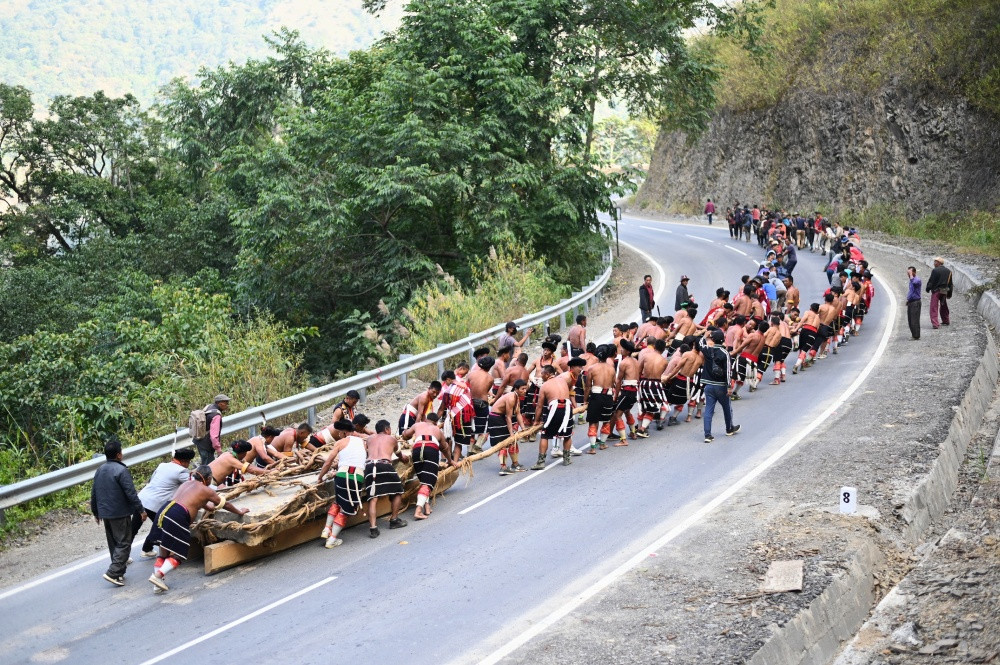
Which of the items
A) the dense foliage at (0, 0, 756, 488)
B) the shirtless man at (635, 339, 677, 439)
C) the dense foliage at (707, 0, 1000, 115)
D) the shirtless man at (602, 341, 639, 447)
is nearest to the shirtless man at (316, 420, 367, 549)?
the shirtless man at (602, 341, 639, 447)

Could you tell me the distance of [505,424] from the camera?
1470 cm

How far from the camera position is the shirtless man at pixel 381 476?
12.0m

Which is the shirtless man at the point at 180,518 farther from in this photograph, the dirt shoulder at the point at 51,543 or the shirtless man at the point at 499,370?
the shirtless man at the point at 499,370

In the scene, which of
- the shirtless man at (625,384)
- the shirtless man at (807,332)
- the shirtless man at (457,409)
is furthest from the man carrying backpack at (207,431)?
the shirtless man at (807,332)

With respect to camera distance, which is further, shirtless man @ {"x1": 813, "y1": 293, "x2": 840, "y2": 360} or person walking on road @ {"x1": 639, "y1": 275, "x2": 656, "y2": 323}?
person walking on road @ {"x1": 639, "y1": 275, "x2": 656, "y2": 323}

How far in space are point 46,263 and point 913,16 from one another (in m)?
37.9

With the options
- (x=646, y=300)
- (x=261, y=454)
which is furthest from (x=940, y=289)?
(x=261, y=454)

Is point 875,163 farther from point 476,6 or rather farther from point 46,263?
point 46,263

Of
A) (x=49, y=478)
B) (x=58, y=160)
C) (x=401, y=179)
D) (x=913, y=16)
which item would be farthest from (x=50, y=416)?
(x=913, y=16)

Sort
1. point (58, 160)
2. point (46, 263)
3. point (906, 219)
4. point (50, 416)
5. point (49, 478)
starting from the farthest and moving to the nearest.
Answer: point (906, 219), point (58, 160), point (46, 263), point (50, 416), point (49, 478)

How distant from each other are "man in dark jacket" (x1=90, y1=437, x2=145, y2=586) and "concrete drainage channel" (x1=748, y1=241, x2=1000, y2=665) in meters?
6.67

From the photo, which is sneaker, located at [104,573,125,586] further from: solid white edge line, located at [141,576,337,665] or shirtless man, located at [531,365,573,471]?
shirtless man, located at [531,365,573,471]

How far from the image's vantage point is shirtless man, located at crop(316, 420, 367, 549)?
38.5 feet

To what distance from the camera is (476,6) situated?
2967 cm
